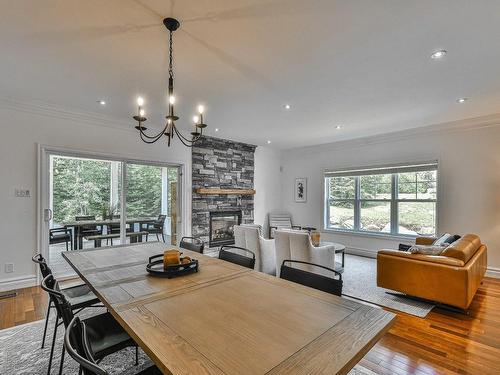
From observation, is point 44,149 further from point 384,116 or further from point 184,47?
point 384,116

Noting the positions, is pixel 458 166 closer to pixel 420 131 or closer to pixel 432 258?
pixel 420 131

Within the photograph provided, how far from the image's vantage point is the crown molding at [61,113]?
11.9 feet

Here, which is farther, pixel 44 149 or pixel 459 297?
pixel 44 149

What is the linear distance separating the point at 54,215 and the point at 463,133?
23.5 feet

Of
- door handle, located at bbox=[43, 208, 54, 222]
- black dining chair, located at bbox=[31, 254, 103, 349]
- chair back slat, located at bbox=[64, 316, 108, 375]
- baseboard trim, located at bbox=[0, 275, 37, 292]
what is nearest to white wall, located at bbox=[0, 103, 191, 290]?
baseboard trim, located at bbox=[0, 275, 37, 292]

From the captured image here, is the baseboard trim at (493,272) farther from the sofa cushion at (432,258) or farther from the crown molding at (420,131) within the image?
the crown molding at (420,131)

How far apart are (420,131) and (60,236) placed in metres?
6.76

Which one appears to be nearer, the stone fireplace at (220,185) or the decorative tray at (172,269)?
the decorative tray at (172,269)

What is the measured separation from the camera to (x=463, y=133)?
4.57 metres

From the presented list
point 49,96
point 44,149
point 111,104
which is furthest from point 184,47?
point 44,149

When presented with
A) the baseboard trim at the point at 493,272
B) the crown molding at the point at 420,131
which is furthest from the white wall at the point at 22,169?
the baseboard trim at the point at 493,272

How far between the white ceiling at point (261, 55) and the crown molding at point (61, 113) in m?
0.16

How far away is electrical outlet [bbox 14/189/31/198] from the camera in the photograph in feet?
12.1

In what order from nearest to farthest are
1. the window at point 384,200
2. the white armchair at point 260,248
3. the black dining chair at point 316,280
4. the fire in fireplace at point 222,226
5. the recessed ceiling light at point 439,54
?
the black dining chair at point 316,280
the recessed ceiling light at point 439,54
the white armchair at point 260,248
the window at point 384,200
the fire in fireplace at point 222,226
